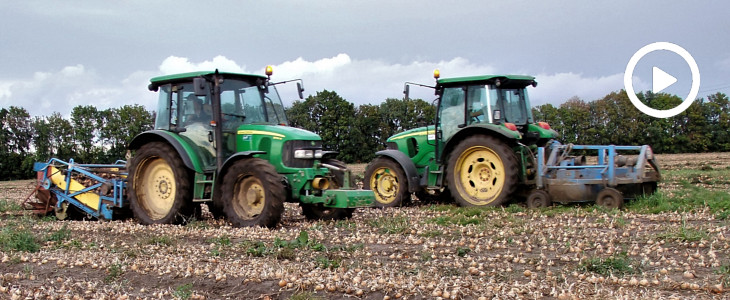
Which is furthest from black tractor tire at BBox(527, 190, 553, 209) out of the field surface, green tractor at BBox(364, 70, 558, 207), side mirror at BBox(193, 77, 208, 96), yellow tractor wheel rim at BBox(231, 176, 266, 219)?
side mirror at BBox(193, 77, 208, 96)

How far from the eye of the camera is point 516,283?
16.9 feet

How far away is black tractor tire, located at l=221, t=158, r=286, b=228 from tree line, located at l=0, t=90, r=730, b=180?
34.5m

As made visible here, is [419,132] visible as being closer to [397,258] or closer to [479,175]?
[479,175]

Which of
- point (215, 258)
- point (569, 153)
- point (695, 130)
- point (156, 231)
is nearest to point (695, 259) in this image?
point (215, 258)

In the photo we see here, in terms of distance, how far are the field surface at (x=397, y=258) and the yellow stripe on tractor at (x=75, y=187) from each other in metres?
0.83

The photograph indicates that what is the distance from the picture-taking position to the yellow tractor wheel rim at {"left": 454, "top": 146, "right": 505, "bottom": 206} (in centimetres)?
1185

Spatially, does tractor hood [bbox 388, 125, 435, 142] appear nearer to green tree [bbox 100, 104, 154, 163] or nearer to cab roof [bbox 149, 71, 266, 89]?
cab roof [bbox 149, 71, 266, 89]

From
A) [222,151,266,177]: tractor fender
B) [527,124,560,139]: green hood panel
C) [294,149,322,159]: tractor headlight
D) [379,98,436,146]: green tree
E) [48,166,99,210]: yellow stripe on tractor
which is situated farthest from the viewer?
[379,98,436,146]: green tree

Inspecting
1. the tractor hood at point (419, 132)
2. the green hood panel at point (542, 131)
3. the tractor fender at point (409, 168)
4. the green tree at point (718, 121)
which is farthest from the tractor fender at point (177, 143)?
the green tree at point (718, 121)

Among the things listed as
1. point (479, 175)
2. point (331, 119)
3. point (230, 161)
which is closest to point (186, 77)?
point (230, 161)

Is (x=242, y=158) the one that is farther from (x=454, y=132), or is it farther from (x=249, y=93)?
(x=454, y=132)

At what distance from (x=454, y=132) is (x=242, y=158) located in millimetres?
5001

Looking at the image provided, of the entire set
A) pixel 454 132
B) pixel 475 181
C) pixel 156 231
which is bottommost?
pixel 156 231

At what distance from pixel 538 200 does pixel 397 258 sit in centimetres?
546
